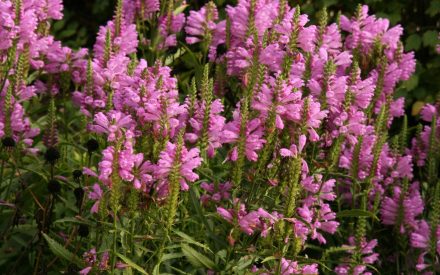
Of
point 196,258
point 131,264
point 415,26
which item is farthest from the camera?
point 415,26

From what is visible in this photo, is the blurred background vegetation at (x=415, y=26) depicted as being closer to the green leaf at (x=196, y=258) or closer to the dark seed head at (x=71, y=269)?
the green leaf at (x=196, y=258)

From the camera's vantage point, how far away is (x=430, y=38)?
667 cm

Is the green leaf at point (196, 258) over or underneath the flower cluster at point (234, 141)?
underneath

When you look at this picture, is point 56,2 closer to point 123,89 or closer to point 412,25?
point 123,89

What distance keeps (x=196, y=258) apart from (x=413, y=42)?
13.1 feet

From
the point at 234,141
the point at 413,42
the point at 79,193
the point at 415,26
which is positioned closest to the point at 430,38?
the point at 413,42

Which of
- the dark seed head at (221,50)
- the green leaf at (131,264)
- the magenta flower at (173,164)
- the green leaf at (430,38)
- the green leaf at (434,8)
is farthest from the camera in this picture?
the green leaf at (434,8)

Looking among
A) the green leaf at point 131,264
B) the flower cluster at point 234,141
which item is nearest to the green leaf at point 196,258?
the flower cluster at point 234,141

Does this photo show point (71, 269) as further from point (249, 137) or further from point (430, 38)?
point (430, 38)

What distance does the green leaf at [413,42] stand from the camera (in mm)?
6730

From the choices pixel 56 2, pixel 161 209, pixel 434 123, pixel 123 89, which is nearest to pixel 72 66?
pixel 56 2

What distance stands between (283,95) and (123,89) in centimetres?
76

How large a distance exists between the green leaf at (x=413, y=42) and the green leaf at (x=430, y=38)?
0.25ft

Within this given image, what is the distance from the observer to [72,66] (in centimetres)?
489
